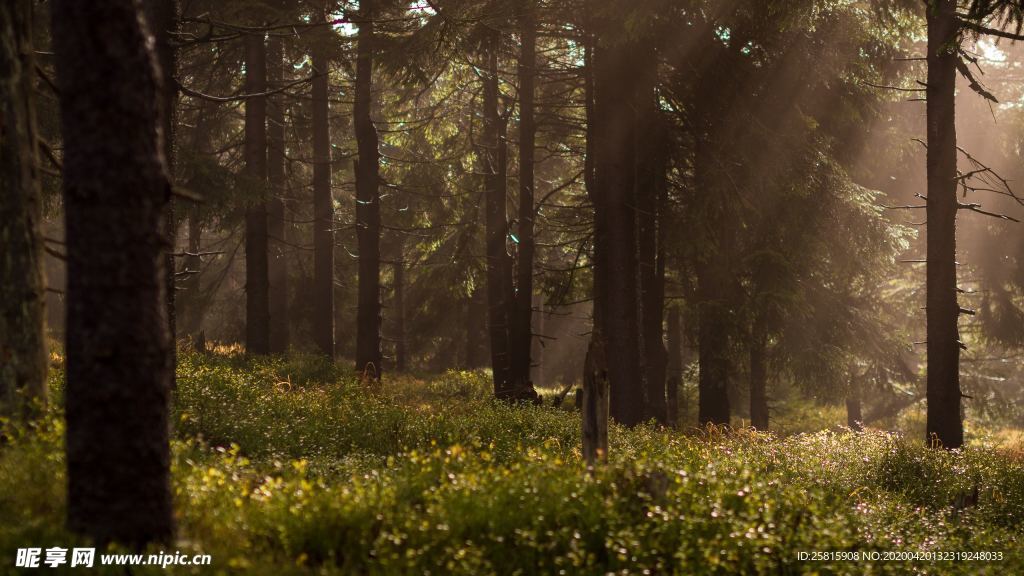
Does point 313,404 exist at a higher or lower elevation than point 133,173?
lower

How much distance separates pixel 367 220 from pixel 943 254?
12.3 m

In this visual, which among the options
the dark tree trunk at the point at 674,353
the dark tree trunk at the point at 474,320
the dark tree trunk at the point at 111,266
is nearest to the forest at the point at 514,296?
the dark tree trunk at the point at 111,266

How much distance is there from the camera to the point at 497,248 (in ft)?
69.2

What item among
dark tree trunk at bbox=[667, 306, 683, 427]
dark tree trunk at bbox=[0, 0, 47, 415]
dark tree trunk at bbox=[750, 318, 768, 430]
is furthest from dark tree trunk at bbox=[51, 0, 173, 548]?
dark tree trunk at bbox=[667, 306, 683, 427]

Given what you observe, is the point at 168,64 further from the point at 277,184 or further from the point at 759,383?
the point at 759,383

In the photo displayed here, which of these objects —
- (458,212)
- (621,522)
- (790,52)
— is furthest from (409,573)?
(458,212)

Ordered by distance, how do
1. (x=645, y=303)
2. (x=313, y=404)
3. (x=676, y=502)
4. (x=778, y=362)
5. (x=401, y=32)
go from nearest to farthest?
(x=676, y=502) → (x=313, y=404) → (x=401, y=32) → (x=645, y=303) → (x=778, y=362)

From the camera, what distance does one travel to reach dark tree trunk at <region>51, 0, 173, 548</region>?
4.75 meters

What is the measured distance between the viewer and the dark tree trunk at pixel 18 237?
6844 mm

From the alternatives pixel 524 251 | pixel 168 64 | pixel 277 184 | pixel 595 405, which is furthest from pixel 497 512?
pixel 277 184

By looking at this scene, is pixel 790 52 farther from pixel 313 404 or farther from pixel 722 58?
pixel 313 404

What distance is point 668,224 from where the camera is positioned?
54.7 feet

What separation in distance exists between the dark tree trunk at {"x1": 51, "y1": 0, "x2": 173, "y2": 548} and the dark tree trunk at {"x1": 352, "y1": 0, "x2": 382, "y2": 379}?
1334 centimetres

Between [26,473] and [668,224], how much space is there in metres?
13.3
